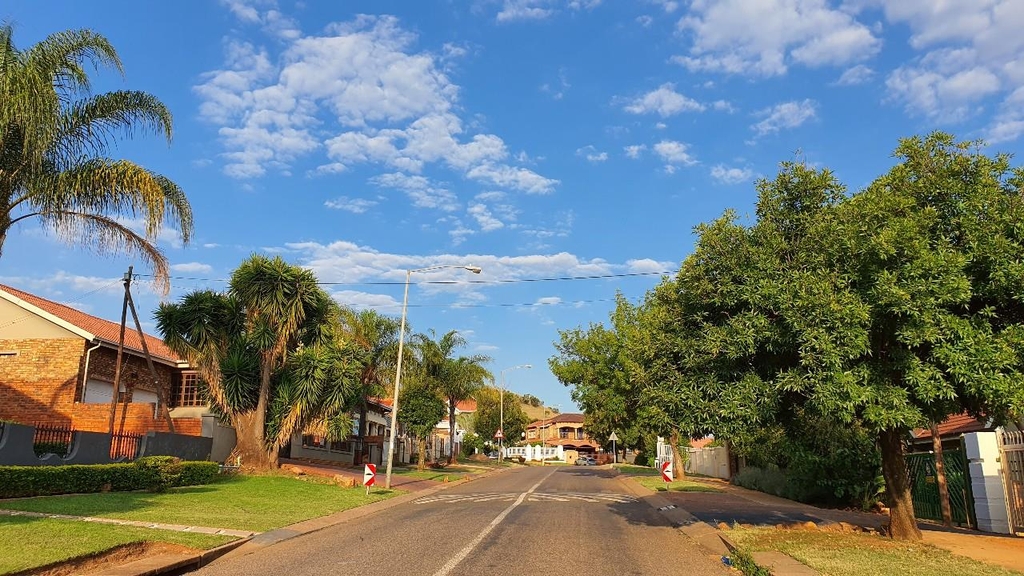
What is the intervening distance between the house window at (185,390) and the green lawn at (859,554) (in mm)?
27700

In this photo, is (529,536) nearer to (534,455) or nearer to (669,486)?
(669,486)

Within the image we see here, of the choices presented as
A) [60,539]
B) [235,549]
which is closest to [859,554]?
[235,549]

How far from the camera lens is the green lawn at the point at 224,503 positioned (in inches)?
516

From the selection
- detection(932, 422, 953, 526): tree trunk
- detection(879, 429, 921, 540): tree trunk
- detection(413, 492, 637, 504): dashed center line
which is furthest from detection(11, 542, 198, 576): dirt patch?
detection(932, 422, 953, 526): tree trunk

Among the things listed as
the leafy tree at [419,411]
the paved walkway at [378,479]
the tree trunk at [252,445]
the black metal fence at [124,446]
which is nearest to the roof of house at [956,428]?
the paved walkway at [378,479]

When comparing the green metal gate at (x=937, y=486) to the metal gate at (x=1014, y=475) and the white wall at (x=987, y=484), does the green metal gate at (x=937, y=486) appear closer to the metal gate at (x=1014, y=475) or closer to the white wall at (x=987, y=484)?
the white wall at (x=987, y=484)

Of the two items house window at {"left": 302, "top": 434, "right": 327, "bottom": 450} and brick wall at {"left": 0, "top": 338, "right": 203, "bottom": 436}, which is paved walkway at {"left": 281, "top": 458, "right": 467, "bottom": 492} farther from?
brick wall at {"left": 0, "top": 338, "right": 203, "bottom": 436}

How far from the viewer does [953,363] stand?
9.34 meters

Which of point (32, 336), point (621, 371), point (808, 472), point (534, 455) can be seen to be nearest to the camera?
point (808, 472)

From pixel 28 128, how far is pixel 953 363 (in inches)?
566

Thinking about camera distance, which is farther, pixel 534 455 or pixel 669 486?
pixel 534 455

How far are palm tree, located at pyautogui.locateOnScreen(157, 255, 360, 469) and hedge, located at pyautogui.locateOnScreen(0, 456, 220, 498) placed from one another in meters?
Answer: 5.43

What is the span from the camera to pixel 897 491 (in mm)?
11586

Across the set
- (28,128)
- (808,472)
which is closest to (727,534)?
(808,472)
